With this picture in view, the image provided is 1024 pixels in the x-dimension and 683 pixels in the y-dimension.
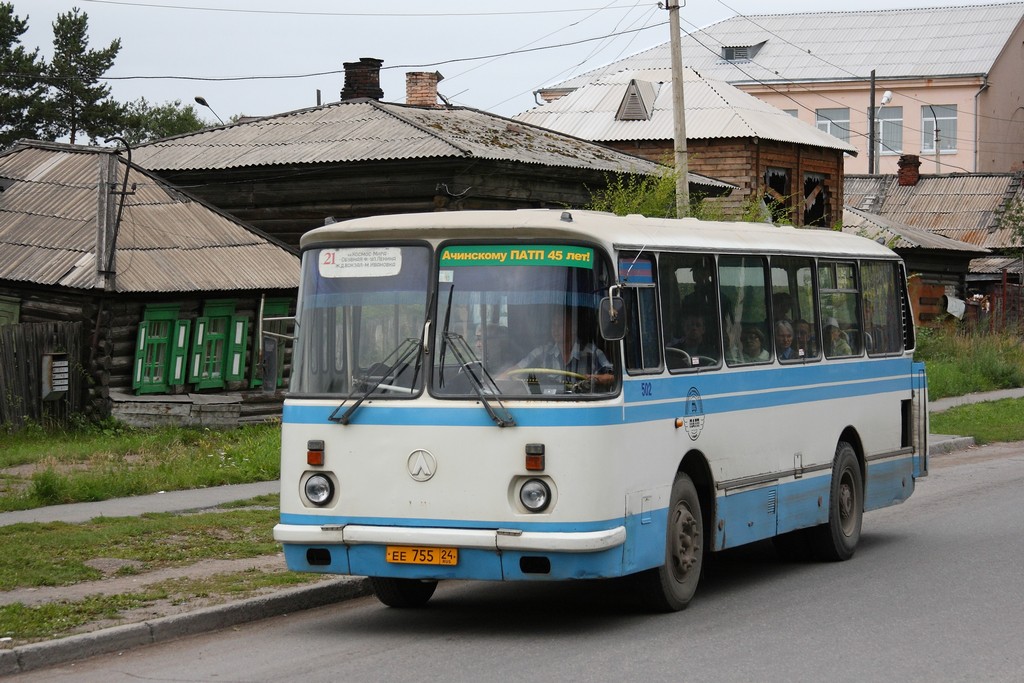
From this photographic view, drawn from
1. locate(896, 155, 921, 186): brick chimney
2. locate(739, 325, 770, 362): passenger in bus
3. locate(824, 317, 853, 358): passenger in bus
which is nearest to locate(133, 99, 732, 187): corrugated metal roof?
locate(824, 317, 853, 358): passenger in bus

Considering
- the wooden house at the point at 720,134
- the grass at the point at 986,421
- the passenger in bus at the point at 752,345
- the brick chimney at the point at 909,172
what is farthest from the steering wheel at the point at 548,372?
the brick chimney at the point at 909,172

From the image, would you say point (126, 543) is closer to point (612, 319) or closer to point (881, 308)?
point (612, 319)

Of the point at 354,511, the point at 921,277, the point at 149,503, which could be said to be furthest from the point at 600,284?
the point at 921,277

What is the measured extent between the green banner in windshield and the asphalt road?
7.19 feet

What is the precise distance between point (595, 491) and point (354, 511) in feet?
4.81

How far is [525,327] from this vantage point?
29.4 feet

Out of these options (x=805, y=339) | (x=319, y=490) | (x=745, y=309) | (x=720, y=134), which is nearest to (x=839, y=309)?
(x=805, y=339)

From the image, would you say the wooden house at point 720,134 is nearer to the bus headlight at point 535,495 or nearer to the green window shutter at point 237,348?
the green window shutter at point 237,348

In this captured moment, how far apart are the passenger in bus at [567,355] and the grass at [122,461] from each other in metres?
7.37

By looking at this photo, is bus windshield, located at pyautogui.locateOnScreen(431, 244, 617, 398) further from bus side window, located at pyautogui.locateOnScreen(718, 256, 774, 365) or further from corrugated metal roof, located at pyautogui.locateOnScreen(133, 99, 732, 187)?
corrugated metal roof, located at pyautogui.locateOnScreen(133, 99, 732, 187)

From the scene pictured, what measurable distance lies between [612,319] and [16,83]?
61.5m

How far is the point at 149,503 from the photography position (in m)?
14.9

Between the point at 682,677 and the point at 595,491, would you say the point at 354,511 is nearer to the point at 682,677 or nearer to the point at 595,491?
the point at 595,491

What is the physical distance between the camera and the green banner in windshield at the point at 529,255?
8.99 meters
